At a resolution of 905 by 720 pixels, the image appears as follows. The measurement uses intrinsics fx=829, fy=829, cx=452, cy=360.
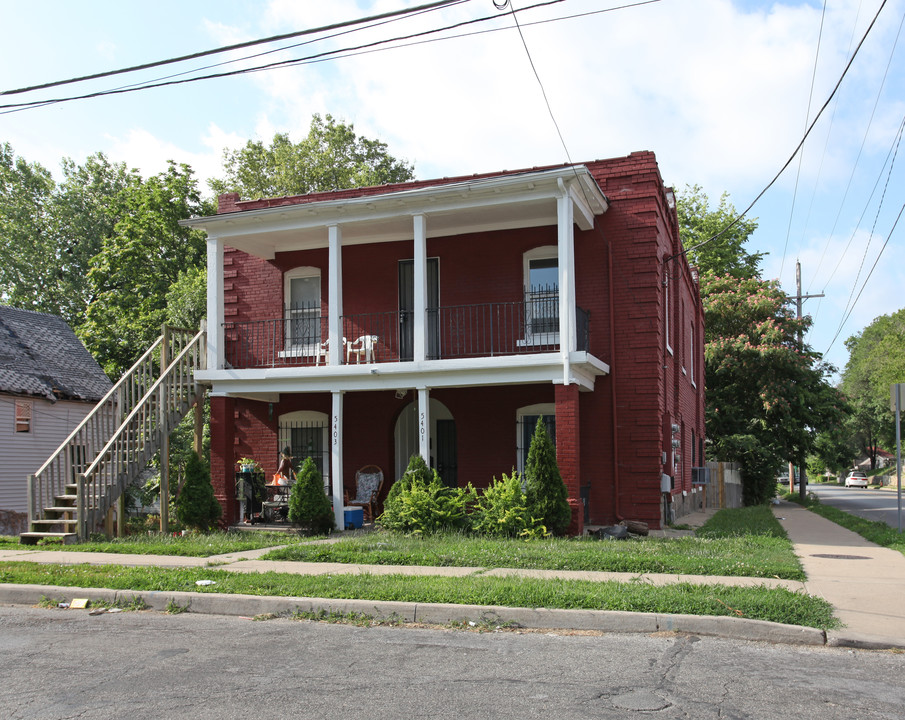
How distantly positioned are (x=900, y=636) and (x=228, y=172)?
39594mm

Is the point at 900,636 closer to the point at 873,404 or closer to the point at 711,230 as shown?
the point at 711,230

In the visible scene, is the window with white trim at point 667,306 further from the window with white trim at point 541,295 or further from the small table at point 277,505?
the small table at point 277,505

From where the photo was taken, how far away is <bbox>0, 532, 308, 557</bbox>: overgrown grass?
12438 millimetres

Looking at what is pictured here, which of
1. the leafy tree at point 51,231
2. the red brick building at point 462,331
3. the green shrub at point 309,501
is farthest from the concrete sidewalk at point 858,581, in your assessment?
the leafy tree at point 51,231

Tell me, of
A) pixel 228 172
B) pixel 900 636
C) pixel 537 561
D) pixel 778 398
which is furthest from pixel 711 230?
pixel 900 636

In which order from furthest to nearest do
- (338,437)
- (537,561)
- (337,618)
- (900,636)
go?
1. (338,437)
2. (537,561)
3. (337,618)
4. (900,636)

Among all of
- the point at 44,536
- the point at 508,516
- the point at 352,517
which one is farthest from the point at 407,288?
the point at 44,536

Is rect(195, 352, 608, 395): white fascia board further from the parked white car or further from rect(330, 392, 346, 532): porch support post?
the parked white car

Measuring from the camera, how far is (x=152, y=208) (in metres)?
32.4

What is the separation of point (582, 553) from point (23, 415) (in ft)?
58.2

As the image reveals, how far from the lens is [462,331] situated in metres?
17.1

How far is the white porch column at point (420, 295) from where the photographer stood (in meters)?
14.8

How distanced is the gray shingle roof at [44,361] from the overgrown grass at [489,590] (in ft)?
45.4

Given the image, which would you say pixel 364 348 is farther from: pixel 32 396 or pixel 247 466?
pixel 32 396
